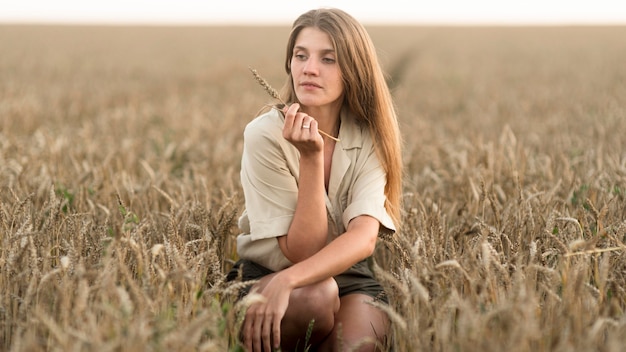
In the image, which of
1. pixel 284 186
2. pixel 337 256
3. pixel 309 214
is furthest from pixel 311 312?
pixel 284 186

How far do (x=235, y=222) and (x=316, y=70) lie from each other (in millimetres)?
970

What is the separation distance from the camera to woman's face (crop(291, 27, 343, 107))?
2.74m

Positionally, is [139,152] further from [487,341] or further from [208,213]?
[487,341]

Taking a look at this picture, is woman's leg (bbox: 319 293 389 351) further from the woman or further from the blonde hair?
the blonde hair

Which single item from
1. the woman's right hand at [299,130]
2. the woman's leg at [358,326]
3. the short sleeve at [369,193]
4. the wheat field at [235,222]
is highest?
the woman's right hand at [299,130]

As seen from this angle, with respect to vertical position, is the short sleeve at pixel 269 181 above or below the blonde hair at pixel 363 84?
below

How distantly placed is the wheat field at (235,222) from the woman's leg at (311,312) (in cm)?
23

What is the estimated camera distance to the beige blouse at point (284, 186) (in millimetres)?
2705

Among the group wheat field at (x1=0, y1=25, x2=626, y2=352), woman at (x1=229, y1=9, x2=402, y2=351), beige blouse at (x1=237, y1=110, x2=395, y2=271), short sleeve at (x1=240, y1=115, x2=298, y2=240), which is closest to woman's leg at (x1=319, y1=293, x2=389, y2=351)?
woman at (x1=229, y1=9, x2=402, y2=351)

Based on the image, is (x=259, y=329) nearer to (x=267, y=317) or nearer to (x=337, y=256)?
(x=267, y=317)

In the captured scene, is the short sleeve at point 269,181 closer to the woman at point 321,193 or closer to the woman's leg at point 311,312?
the woman at point 321,193

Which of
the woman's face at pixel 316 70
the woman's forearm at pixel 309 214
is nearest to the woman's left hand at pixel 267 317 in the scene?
the woman's forearm at pixel 309 214

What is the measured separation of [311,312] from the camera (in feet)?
8.30

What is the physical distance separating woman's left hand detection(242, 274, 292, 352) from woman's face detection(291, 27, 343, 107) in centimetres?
77
